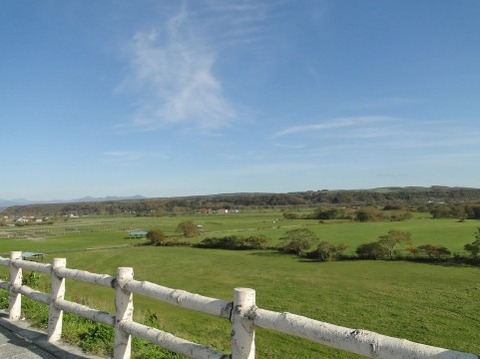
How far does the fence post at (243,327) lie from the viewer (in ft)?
12.7

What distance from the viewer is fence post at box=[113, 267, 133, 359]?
5008 mm

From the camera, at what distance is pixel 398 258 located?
5884 centimetres

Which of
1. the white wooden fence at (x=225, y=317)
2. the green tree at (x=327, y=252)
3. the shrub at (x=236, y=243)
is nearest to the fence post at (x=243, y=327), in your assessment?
the white wooden fence at (x=225, y=317)

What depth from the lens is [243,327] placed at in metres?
3.89

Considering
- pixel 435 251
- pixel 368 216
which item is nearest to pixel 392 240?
pixel 435 251

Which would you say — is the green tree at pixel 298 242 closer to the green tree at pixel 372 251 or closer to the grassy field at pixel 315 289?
the grassy field at pixel 315 289

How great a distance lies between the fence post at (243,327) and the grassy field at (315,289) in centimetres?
559

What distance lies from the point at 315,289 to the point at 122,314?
3779cm

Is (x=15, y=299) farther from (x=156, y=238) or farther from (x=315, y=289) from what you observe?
(x=156, y=238)

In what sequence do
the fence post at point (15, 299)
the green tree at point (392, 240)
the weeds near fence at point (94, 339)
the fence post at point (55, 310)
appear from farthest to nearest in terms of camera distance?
1. the green tree at point (392, 240)
2. the fence post at point (15, 299)
3. the fence post at point (55, 310)
4. the weeds near fence at point (94, 339)

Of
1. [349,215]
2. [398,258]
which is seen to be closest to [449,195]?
[349,215]

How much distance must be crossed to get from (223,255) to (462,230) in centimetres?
4382

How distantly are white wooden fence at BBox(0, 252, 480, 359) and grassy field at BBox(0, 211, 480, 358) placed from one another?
360 centimetres

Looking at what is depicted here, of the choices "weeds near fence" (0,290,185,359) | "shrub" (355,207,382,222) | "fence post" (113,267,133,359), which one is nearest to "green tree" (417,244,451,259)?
"shrub" (355,207,382,222)
